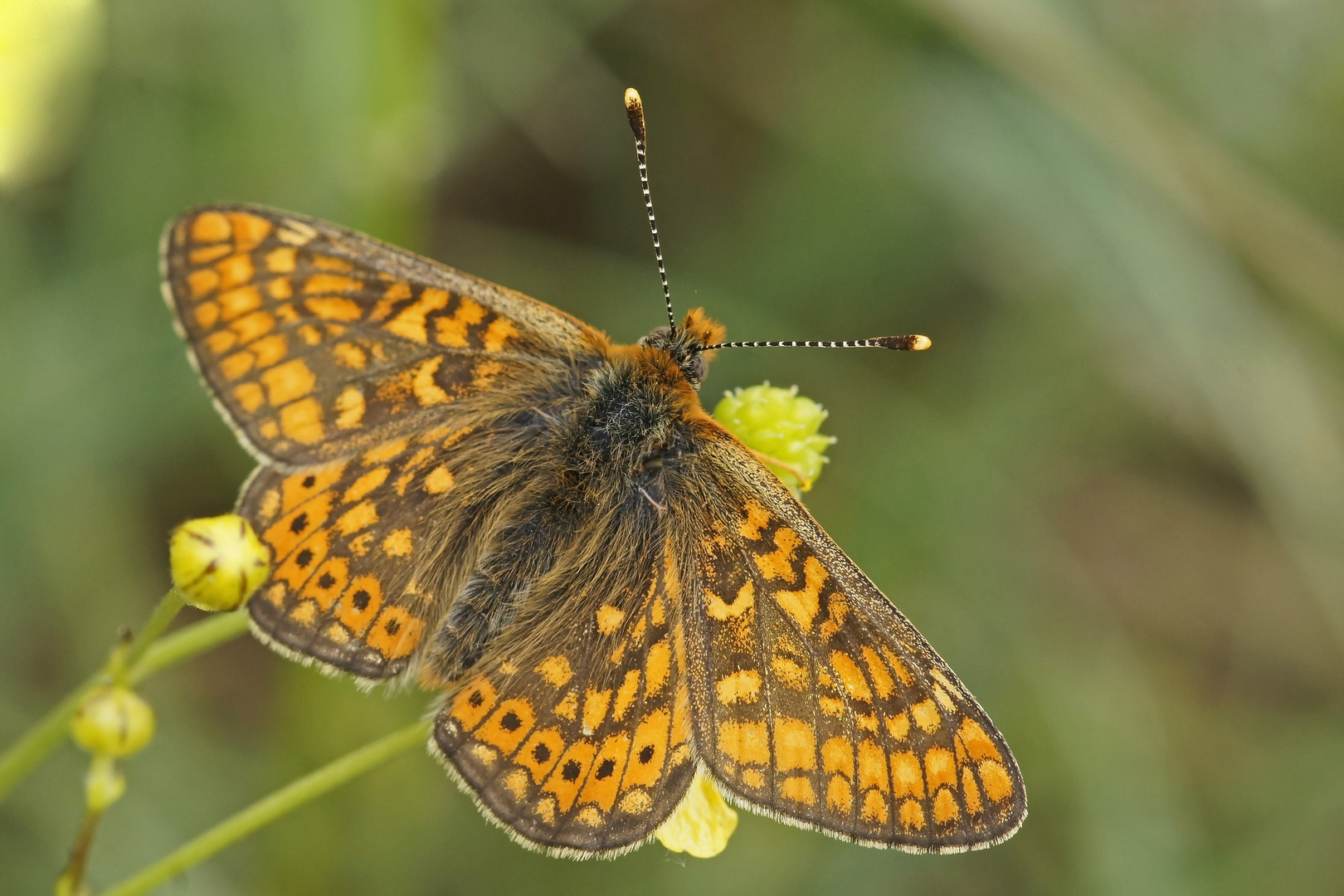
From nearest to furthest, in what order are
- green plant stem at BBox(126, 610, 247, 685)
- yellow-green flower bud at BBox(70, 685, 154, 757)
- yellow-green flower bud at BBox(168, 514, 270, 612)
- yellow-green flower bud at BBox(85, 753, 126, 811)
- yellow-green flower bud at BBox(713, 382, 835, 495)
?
yellow-green flower bud at BBox(85, 753, 126, 811) < yellow-green flower bud at BBox(70, 685, 154, 757) < yellow-green flower bud at BBox(168, 514, 270, 612) < green plant stem at BBox(126, 610, 247, 685) < yellow-green flower bud at BBox(713, 382, 835, 495)

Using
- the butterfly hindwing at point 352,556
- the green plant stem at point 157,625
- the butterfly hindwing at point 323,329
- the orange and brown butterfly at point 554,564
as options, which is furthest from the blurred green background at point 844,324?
the green plant stem at point 157,625

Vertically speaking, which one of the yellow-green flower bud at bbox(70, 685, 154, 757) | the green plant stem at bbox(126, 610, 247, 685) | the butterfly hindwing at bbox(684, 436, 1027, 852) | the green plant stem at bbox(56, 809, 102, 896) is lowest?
the green plant stem at bbox(56, 809, 102, 896)

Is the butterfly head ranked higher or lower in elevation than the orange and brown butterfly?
higher

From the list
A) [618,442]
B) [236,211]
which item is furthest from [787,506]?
[236,211]

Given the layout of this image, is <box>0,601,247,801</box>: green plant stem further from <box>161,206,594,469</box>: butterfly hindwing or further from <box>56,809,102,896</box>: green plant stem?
<box>161,206,594,469</box>: butterfly hindwing

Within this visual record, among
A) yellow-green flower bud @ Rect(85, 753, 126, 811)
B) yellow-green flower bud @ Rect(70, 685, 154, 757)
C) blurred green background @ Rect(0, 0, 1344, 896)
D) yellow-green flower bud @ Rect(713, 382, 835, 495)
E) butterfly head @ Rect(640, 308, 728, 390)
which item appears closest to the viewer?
yellow-green flower bud @ Rect(85, 753, 126, 811)

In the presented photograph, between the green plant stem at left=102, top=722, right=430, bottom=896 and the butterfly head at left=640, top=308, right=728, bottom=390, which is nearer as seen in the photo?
the green plant stem at left=102, top=722, right=430, bottom=896

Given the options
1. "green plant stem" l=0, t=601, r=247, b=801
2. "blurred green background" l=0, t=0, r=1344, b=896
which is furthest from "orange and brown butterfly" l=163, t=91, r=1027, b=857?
"blurred green background" l=0, t=0, r=1344, b=896

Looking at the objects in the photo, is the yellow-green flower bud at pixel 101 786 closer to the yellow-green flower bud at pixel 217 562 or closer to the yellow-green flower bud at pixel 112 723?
the yellow-green flower bud at pixel 112 723
